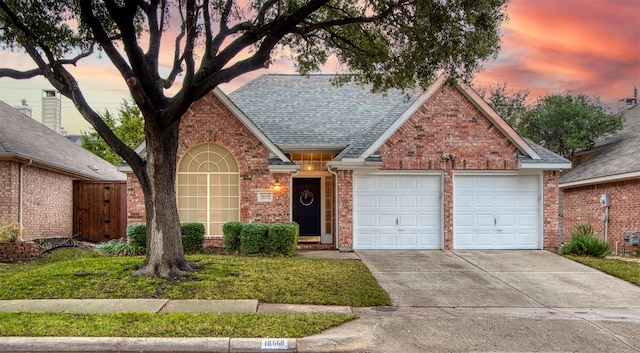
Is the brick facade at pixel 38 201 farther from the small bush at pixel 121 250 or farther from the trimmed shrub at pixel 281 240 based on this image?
the trimmed shrub at pixel 281 240

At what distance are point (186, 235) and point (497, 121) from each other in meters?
9.63

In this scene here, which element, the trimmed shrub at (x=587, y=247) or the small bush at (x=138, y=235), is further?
the trimmed shrub at (x=587, y=247)

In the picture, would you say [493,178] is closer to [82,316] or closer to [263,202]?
[263,202]

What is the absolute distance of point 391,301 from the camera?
8.94 meters

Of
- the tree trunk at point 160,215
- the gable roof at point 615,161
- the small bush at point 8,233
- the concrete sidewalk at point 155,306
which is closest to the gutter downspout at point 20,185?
the small bush at point 8,233

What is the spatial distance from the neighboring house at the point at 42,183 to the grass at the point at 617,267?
1589 centimetres

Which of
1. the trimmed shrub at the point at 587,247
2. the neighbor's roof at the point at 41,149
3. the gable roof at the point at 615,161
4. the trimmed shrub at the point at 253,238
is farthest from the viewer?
the gable roof at the point at 615,161

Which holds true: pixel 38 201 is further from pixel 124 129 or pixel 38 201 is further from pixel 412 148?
pixel 124 129

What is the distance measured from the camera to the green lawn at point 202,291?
21.6ft

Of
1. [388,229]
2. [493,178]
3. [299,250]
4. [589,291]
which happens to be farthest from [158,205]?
[493,178]

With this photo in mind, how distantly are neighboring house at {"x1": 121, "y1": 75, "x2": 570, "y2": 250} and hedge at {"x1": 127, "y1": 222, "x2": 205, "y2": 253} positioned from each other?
35.7 inches

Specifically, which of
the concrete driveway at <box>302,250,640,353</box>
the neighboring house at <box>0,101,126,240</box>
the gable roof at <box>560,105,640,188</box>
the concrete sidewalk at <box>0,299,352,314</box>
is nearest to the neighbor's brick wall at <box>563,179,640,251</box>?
the gable roof at <box>560,105,640,188</box>

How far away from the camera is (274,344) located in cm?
614

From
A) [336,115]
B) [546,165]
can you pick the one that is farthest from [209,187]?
[546,165]
